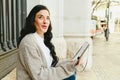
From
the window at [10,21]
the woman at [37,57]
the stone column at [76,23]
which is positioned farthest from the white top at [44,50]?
the stone column at [76,23]

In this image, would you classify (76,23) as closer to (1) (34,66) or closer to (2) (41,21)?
(2) (41,21)

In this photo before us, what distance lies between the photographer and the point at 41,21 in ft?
8.36

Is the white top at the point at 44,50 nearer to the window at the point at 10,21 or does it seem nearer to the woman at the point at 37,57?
the woman at the point at 37,57

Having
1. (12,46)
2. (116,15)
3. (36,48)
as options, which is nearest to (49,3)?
(12,46)

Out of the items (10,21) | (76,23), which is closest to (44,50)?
(10,21)

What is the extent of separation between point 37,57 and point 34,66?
0.08 m

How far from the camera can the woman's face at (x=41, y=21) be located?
99.9 inches

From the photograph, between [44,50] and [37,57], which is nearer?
[37,57]

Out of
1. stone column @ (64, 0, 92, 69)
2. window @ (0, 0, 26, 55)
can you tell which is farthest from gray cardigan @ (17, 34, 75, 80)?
stone column @ (64, 0, 92, 69)

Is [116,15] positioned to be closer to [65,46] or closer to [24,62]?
[65,46]

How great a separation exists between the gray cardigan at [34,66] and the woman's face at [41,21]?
0.13 m

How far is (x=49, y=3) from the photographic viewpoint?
7438 mm

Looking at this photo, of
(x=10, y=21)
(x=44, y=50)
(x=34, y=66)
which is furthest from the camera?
(x=10, y=21)

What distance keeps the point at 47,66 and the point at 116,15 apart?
33.2 meters
